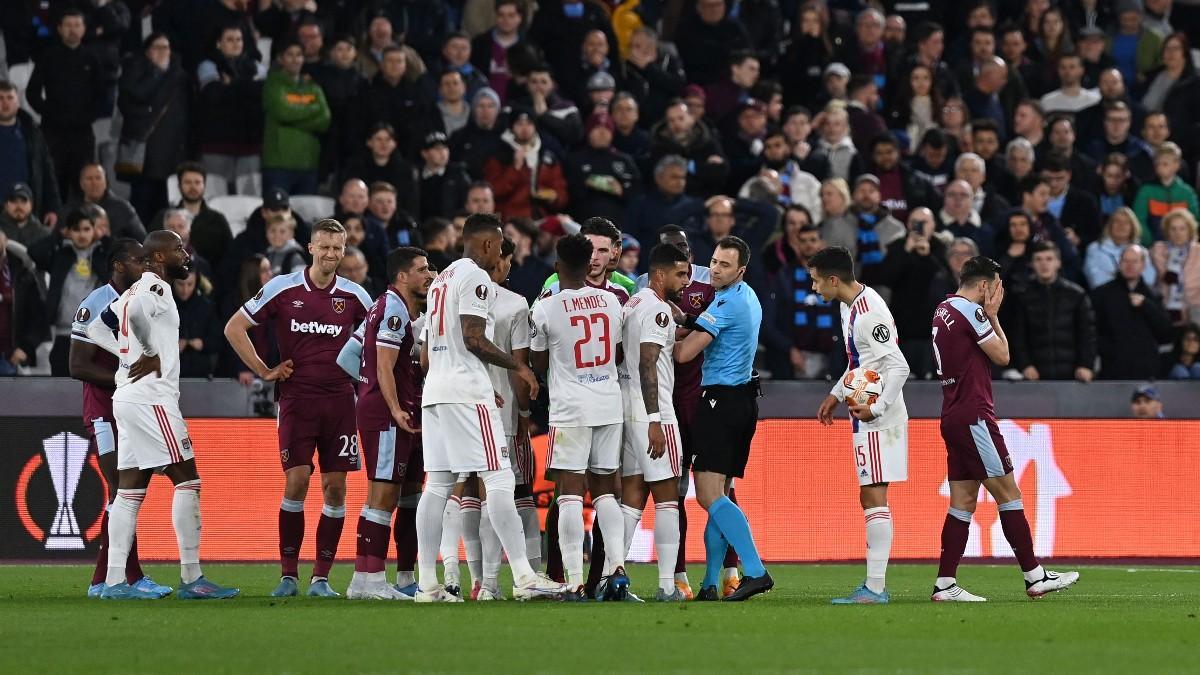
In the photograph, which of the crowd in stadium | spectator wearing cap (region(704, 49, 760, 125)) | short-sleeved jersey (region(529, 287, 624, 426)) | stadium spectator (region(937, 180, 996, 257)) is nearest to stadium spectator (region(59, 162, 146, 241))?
the crowd in stadium

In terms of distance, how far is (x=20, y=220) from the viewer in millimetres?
19438

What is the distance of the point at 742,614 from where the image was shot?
11.5 metres

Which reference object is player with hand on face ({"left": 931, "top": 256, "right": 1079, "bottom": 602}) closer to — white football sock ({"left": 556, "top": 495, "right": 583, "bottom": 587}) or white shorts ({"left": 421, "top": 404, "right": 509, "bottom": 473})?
white football sock ({"left": 556, "top": 495, "right": 583, "bottom": 587})

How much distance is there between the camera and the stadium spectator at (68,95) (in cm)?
2088

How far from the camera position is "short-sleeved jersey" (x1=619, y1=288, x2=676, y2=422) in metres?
12.6

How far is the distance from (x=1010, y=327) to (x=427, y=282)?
9.22 meters

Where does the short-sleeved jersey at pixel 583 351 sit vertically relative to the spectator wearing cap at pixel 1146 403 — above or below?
above

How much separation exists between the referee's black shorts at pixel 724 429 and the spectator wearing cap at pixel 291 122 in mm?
9314

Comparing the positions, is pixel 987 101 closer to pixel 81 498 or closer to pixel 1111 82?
pixel 1111 82

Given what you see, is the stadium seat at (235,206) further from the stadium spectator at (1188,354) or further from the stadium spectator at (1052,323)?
the stadium spectator at (1188,354)

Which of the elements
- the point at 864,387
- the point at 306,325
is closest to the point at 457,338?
the point at 306,325

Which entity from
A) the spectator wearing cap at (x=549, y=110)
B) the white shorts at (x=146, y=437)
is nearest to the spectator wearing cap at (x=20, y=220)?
the spectator wearing cap at (x=549, y=110)

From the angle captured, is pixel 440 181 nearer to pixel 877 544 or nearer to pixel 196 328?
pixel 196 328

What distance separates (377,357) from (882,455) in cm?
351
